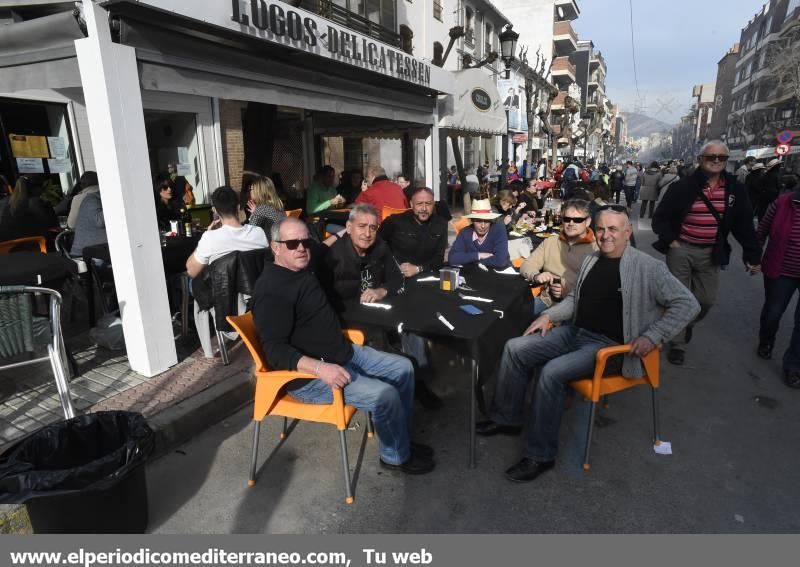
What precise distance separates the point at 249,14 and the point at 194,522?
4.19 m

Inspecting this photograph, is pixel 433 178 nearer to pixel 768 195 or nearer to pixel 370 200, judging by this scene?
pixel 370 200

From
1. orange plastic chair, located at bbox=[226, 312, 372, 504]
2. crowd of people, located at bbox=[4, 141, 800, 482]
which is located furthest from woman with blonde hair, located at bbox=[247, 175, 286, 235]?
orange plastic chair, located at bbox=[226, 312, 372, 504]

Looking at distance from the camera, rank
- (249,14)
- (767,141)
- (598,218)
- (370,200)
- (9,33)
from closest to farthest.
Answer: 1. (598,218)
2. (9,33)
3. (249,14)
4. (370,200)
5. (767,141)

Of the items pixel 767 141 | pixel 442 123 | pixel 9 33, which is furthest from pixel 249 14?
pixel 767 141

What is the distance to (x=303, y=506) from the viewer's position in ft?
8.66

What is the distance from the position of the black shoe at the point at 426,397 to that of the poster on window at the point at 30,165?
25.0ft

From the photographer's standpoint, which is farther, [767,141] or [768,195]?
[767,141]

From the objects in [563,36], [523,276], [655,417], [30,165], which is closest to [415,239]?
[523,276]

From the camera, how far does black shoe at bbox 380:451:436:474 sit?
2.89 m

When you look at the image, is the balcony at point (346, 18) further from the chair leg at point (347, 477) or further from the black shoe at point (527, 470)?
the black shoe at point (527, 470)

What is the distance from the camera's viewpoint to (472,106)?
407 inches

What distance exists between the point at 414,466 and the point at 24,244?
205 inches

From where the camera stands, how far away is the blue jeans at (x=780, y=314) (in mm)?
3975
